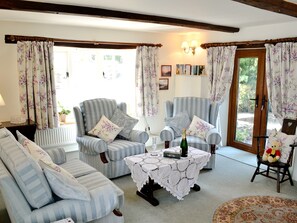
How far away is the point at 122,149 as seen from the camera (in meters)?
3.93

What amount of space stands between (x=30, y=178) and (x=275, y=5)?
2.59 m

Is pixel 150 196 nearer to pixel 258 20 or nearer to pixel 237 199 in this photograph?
pixel 237 199

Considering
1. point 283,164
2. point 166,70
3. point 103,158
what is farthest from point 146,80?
point 283,164

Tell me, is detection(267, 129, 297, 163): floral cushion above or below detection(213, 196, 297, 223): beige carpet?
above

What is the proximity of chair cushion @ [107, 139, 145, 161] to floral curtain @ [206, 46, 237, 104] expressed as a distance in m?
2.01

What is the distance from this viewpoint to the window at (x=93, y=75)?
5.04 metres

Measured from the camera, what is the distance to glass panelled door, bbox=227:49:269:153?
4863 mm

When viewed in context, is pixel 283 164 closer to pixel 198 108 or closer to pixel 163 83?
pixel 198 108

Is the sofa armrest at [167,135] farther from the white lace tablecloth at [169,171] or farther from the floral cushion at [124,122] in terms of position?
the white lace tablecloth at [169,171]

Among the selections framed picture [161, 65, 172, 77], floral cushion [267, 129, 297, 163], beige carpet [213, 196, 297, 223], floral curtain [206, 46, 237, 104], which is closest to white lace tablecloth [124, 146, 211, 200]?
beige carpet [213, 196, 297, 223]

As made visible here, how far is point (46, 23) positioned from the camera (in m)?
4.49

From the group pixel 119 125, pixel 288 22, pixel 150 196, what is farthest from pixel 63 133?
pixel 288 22

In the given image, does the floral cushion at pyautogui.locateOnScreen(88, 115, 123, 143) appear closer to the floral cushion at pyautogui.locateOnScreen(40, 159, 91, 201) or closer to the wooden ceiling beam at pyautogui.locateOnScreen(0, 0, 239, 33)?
the wooden ceiling beam at pyautogui.locateOnScreen(0, 0, 239, 33)

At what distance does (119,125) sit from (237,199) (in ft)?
6.82
